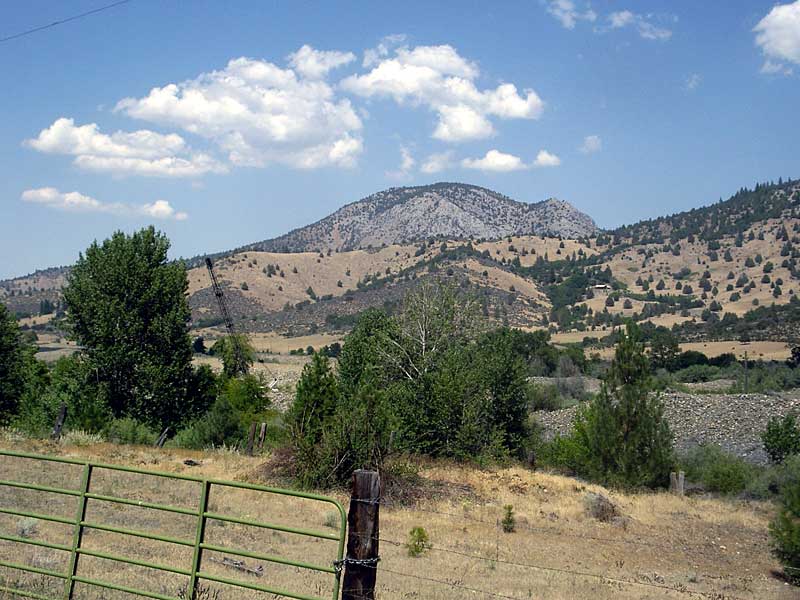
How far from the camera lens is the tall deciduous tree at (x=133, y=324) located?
36.8 meters

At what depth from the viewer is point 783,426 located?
35531 millimetres

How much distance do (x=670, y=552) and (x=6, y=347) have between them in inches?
1421

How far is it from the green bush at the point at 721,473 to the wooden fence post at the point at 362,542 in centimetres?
2768

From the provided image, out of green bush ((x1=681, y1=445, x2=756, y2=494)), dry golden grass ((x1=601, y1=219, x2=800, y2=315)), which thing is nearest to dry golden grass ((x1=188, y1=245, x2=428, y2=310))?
dry golden grass ((x1=601, y1=219, x2=800, y2=315))

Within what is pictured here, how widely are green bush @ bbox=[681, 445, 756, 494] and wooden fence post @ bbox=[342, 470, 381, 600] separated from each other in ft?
90.8

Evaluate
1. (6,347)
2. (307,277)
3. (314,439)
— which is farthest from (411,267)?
(314,439)

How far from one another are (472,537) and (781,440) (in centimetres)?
2543

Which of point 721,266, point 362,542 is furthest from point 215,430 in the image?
point 721,266

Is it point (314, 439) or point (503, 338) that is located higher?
point (503, 338)

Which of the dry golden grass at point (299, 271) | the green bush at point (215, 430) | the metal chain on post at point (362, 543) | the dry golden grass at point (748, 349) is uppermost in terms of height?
the dry golden grass at point (299, 271)

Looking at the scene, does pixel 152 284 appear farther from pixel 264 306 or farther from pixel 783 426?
pixel 264 306

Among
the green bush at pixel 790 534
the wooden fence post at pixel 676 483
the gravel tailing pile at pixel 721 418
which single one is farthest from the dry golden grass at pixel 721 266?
the green bush at pixel 790 534

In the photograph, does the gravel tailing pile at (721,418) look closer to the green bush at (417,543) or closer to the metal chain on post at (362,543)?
the green bush at (417,543)

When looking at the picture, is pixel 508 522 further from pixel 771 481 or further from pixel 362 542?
pixel 771 481
